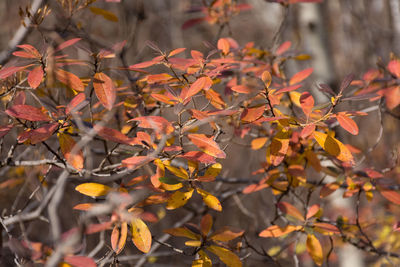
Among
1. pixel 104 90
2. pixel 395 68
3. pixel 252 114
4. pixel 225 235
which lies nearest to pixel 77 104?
pixel 104 90

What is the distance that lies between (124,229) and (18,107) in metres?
0.39

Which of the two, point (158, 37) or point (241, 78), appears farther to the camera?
point (158, 37)

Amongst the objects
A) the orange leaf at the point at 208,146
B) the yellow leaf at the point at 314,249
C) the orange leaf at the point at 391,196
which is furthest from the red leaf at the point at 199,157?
the orange leaf at the point at 391,196

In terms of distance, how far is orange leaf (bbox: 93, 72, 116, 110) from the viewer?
846 mm

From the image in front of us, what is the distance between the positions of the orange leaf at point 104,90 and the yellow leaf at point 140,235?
29 centimetres

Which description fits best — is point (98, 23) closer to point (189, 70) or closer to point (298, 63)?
point (298, 63)

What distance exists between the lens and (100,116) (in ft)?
3.84

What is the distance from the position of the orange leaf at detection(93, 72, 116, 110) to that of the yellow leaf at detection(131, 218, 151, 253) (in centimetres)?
29

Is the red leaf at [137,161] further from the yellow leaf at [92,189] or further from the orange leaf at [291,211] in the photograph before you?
the orange leaf at [291,211]

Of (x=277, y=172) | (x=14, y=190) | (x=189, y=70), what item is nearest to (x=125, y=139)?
(x=189, y=70)

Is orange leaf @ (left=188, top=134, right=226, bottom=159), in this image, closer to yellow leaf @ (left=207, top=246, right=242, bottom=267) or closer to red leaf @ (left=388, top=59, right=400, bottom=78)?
yellow leaf @ (left=207, top=246, right=242, bottom=267)

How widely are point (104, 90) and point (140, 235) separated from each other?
364mm

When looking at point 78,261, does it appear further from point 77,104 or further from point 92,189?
point 77,104

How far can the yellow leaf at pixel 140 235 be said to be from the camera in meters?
0.81
